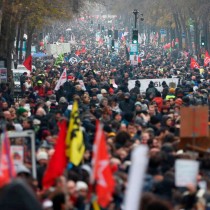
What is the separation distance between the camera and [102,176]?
10.9 meters

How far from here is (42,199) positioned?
11664 mm

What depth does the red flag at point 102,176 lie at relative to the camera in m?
10.7

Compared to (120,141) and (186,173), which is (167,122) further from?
(186,173)

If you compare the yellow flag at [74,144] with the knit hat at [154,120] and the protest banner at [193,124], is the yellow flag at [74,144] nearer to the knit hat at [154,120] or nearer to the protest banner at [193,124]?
the protest banner at [193,124]

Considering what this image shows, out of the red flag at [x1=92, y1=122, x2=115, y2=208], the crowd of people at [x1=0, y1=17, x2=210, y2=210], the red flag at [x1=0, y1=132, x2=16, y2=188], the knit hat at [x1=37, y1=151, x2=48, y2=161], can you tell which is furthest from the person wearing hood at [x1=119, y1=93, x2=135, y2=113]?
the red flag at [x1=0, y1=132, x2=16, y2=188]

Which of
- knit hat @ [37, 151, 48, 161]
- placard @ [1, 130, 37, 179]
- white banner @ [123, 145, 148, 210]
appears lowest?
knit hat @ [37, 151, 48, 161]

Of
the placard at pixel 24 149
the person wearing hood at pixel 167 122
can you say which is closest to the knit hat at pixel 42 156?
the placard at pixel 24 149

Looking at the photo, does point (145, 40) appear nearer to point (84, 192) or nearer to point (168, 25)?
point (168, 25)

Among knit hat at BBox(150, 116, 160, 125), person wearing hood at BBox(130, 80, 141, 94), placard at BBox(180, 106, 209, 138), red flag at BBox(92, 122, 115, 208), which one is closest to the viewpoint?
red flag at BBox(92, 122, 115, 208)

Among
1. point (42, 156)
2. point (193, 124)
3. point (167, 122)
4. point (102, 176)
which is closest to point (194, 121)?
point (193, 124)

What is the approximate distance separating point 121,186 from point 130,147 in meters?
3.33

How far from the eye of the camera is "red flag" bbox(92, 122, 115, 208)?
10.7 metres

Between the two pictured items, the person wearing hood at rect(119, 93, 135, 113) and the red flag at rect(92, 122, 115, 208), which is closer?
the red flag at rect(92, 122, 115, 208)

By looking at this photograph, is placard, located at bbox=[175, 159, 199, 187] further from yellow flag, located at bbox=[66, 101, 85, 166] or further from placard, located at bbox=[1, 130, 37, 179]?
placard, located at bbox=[1, 130, 37, 179]
